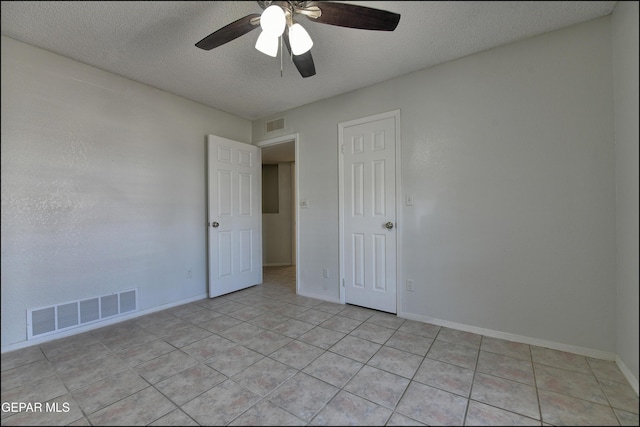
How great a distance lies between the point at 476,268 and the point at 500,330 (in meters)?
0.53

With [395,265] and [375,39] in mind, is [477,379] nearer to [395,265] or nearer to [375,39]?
[395,265]

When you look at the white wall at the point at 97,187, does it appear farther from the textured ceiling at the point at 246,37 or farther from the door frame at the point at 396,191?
the door frame at the point at 396,191

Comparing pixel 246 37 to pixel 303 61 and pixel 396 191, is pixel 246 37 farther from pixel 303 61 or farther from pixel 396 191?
pixel 396 191

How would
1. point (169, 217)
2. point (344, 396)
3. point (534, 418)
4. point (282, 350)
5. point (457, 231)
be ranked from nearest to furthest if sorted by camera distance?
point (534, 418)
point (344, 396)
point (282, 350)
point (457, 231)
point (169, 217)

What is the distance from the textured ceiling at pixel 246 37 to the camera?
1.73 m

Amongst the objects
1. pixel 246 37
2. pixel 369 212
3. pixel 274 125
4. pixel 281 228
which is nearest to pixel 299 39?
pixel 246 37

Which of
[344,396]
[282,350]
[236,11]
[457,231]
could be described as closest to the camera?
[344,396]

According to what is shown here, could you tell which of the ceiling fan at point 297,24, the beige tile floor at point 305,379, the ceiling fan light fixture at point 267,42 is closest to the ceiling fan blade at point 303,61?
the ceiling fan at point 297,24

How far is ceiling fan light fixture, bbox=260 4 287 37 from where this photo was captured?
1.45 m

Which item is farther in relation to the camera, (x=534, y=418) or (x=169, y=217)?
(x=169, y=217)

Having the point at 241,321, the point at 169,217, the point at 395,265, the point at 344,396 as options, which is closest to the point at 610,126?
the point at 395,265

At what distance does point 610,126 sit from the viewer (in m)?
1.81

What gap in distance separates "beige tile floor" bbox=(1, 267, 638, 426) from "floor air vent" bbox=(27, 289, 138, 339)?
0.42ft

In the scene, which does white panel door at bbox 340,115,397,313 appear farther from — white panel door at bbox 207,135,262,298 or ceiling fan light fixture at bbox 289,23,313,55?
white panel door at bbox 207,135,262,298
